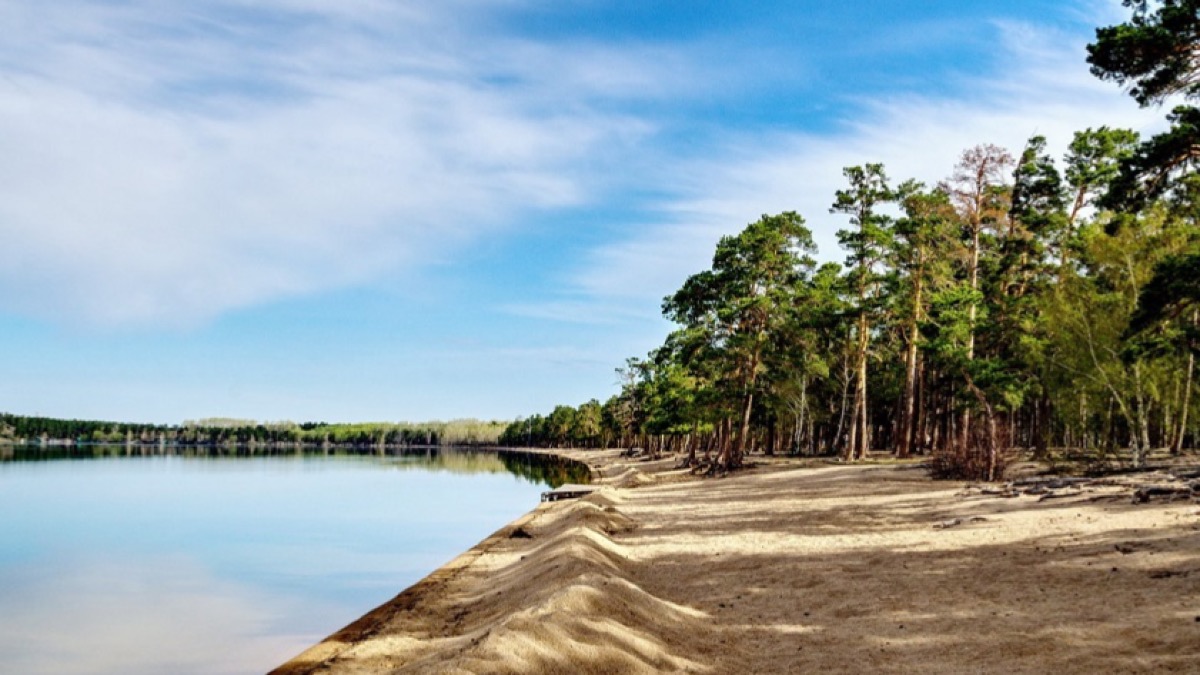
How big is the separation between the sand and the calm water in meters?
4.00

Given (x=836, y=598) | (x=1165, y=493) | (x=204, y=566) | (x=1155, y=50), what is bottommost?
(x=204, y=566)

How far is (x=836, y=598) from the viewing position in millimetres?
11070

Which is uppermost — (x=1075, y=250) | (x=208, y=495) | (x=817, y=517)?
(x=1075, y=250)

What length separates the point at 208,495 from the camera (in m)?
52.5

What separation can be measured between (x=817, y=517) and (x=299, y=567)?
15.5m

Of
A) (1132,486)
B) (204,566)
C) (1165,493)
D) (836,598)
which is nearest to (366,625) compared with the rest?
(836,598)

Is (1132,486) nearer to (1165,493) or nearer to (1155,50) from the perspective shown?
(1165,493)

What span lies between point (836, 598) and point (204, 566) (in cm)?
2136

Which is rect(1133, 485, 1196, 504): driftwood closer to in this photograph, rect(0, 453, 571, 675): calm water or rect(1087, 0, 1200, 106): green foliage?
rect(1087, 0, 1200, 106): green foliage

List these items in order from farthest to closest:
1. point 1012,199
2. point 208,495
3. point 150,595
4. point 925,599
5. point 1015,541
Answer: point 208,495 < point 1012,199 < point 150,595 < point 1015,541 < point 925,599

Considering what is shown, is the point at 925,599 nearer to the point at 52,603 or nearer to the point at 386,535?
the point at 52,603

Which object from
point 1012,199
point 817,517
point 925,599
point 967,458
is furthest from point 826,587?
point 1012,199

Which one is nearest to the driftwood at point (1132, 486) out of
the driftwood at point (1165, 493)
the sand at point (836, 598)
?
the driftwood at point (1165, 493)

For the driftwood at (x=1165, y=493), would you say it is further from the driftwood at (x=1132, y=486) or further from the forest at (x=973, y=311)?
the forest at (x=973, y=311)
